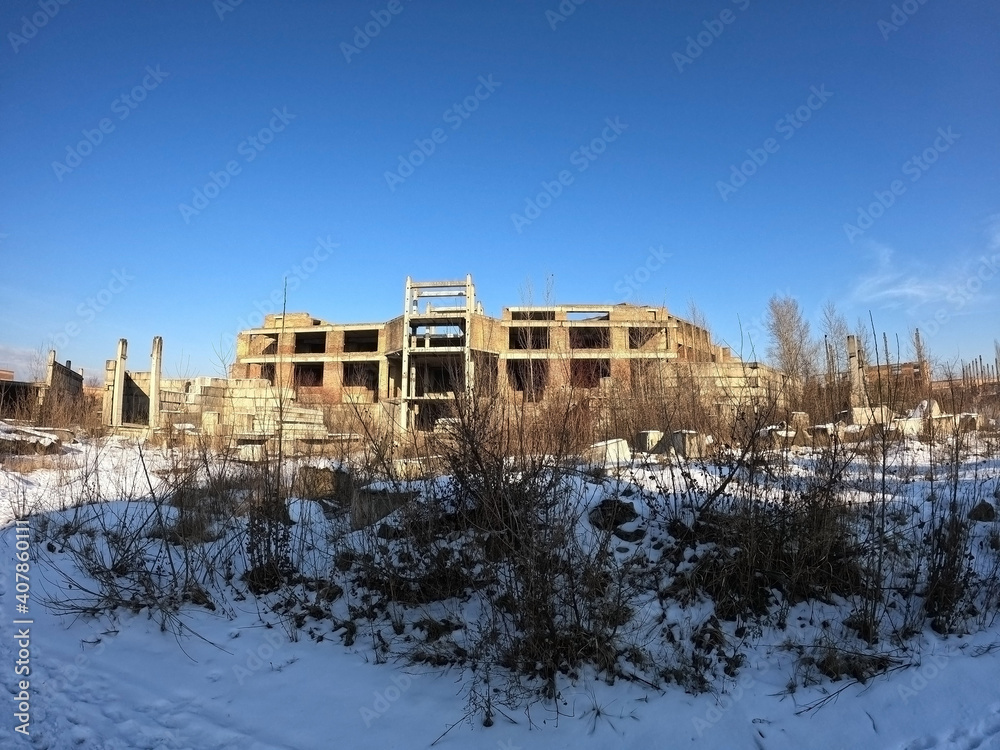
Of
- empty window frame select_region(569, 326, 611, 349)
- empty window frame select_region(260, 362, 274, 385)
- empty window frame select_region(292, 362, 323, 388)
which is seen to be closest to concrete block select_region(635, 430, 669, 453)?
empty window frame select_region(569, 326, 611, 349)

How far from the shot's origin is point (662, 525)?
5648mm

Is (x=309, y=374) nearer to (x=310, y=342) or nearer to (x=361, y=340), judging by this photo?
(x=310, y=342)

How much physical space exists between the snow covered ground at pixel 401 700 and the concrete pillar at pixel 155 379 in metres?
15.9

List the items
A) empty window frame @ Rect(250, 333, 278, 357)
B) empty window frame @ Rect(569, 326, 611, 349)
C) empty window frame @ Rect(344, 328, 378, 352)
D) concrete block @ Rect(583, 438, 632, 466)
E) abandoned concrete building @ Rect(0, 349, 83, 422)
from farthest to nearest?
empty window frame @ Rect(344, 328, 378, 352) → empty window frame @ Rect(250, 333, 278, 357) → empty window frame @ Rect(569, 326, 611, 349) → abandoned concrete building @ Rect(0, 349, 83, 422) → concrete block @ Rect(583, 438, 632, 466)

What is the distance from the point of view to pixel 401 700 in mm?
3986

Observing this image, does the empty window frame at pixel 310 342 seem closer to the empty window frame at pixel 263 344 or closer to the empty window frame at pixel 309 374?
the empty window frame at pixel 309 374

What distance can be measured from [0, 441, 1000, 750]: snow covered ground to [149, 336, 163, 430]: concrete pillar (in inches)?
625

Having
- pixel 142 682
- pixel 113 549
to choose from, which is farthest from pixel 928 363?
pixel 113 549

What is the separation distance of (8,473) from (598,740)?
1033 cm

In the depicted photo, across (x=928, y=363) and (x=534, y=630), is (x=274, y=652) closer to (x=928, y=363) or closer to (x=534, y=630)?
(x=534, y=630)

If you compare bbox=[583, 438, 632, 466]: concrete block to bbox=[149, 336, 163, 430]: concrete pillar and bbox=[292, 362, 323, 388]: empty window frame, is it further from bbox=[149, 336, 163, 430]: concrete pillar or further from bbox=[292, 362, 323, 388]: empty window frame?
bbox=[292, 362, 323, 388]: empty window frame

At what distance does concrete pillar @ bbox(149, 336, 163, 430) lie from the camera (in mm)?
18875

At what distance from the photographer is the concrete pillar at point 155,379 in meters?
18.9

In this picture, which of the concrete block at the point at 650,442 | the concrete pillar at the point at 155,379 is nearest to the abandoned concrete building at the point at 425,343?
the concrete pillar at the point at 155,379
